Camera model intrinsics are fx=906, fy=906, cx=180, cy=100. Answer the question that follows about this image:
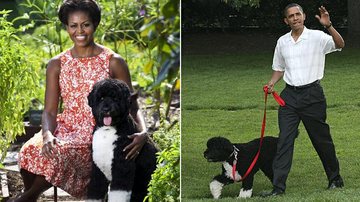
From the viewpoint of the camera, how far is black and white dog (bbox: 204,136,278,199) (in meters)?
3.94

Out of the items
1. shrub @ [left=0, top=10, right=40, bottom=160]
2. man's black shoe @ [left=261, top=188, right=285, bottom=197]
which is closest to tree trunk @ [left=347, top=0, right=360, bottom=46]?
man's black shoe @ [left=261, top=188, right=285, bottom=197]

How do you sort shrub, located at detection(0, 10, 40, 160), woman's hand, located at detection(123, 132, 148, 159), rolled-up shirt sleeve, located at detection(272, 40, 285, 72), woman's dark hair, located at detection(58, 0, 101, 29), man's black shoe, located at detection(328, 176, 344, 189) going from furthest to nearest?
shrub, located at detection(0, 10, 40, 160), man's black shoe, located at detection(328, 176, 344, 189), rolled-up shirt sleeve, located at detection(272, 40, 285, 72), woman's dark hair, located at detection(58, 0, 101, 29), woman's hand, located at detection(123, 132, 148, 159)

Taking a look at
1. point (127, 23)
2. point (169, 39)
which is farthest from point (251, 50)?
point (127, 23)

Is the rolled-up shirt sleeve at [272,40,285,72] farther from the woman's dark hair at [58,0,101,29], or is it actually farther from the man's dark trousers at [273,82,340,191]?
the woman's dark hair at [58,0,101,29]

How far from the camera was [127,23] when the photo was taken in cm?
669

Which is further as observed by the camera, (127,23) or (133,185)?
(127,23)

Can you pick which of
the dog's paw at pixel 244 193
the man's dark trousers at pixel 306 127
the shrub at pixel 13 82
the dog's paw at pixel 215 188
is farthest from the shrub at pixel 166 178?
the shrub at pixel 13 82

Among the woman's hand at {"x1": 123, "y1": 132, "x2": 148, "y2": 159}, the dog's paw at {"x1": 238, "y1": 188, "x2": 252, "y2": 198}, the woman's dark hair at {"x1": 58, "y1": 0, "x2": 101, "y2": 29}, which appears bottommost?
the dog's paw at {"x1": 238, "y1": 188, "x2": 252, "y2": 198}

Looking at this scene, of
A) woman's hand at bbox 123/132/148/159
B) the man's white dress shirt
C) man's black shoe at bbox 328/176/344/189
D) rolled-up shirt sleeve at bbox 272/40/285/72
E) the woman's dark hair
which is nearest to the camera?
woman's hand at bbox 123/132/148/159

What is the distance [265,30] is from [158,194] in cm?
98

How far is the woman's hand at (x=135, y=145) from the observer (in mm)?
3537

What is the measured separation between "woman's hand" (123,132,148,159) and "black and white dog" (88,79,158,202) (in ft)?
0.05

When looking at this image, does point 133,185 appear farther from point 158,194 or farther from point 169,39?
point 169,39

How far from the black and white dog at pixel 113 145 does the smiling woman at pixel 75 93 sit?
0.20m
